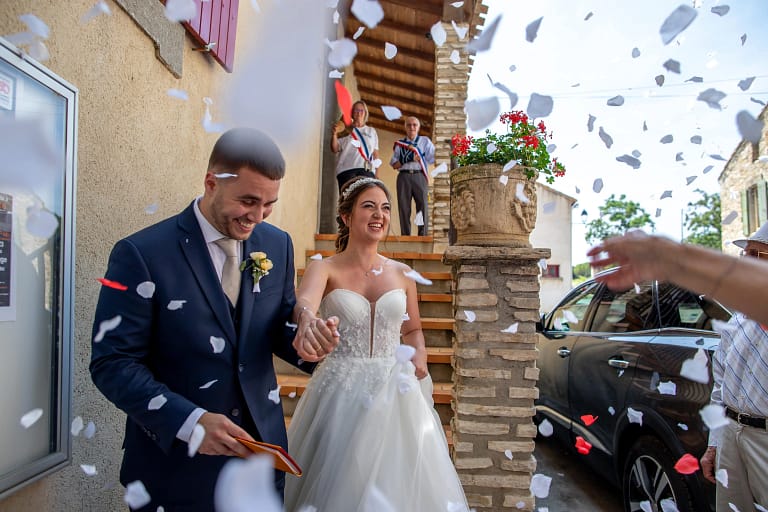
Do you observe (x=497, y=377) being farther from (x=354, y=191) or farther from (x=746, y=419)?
(x=354, y=191)

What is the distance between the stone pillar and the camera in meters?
3.34

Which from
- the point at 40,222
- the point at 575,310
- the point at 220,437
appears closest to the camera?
the point at 220,437

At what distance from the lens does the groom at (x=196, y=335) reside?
Result: 144cm

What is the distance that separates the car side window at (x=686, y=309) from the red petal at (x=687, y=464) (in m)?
0.70

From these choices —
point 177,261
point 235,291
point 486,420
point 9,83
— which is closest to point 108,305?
point 177,261

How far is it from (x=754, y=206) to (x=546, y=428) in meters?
13.0

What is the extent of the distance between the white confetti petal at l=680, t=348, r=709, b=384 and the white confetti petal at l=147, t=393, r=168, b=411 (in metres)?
2.60

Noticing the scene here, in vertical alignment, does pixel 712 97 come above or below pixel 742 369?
above

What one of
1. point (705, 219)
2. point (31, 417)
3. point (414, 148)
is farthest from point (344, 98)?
point (705, 219)

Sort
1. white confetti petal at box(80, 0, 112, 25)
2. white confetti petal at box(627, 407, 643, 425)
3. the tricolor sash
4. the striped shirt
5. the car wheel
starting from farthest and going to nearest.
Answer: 1. the tricolor sash
2. white confetti petal at box(627, 407, 643, 425)
3. the car wheel
4. the striped shirt
5. white confetti petal at box(80, 0, 112, 25)

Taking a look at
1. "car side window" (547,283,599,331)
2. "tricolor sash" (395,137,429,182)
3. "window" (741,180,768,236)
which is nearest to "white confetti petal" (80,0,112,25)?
"car side window" (547,283,599,331)

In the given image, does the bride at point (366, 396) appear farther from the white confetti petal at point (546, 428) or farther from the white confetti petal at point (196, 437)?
the white confetti petal at point (546, 428)

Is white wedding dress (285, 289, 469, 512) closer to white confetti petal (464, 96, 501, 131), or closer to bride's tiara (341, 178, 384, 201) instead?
bride's tiara (341, 178, 384, 201)

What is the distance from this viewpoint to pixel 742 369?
2.32 metres
